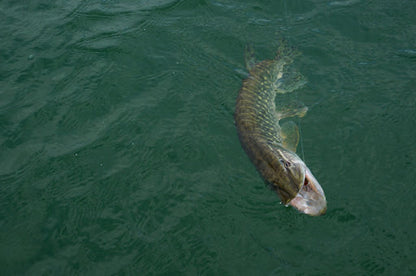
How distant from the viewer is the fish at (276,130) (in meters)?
3.54

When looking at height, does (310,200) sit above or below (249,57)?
below

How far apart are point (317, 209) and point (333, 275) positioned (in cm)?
67

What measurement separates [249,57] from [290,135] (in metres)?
1.89

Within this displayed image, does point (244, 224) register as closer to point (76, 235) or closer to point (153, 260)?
point (153, 260)

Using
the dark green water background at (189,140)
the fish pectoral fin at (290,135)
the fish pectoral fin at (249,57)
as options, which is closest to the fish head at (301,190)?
the dark green water background at (189,140)

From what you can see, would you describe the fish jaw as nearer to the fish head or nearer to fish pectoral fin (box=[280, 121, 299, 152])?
the fish head

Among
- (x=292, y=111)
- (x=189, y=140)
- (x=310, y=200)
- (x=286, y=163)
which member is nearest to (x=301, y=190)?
(x=310, y=200)

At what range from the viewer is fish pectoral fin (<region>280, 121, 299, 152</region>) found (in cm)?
433

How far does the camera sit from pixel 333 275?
3471 millimetres

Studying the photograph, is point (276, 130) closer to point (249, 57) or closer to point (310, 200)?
point (310, 200)

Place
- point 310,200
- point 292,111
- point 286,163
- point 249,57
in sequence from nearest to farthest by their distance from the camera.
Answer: point 310,200 < point 286,163 < point 292,111 < point 249,57

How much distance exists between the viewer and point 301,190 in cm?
363

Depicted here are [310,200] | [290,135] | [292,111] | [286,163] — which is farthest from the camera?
[292,111]

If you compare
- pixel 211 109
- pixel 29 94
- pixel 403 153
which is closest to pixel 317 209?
pixel 403 153
